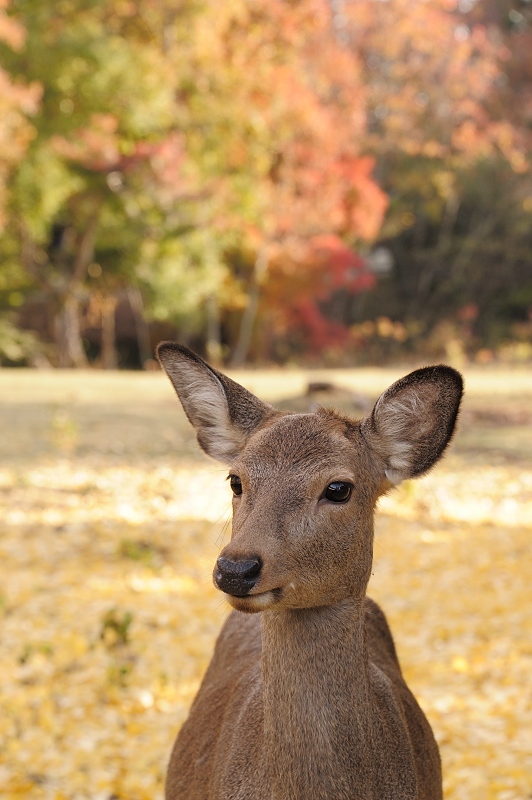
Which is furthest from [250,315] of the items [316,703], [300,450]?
[316,703]

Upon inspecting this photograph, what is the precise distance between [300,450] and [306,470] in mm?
71

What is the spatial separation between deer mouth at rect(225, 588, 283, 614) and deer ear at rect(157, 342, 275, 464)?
597 millimetres

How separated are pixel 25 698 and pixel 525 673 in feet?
8.46

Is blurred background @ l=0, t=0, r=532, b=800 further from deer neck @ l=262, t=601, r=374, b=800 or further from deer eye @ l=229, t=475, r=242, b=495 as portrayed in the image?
deer neck @ l=262, t=601, r=374, b=800

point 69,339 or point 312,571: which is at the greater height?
point 312,571

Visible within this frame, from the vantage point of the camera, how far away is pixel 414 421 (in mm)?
2414

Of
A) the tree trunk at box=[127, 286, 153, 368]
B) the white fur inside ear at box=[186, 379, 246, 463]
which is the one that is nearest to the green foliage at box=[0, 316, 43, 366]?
the tree trunk at box=[127, 286, 153, 368]

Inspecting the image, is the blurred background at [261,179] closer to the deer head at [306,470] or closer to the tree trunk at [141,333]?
the tree trunk at [141,333]

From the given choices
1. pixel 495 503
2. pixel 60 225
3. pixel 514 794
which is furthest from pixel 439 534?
pixel 60 225

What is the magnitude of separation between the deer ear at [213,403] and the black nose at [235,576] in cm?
63

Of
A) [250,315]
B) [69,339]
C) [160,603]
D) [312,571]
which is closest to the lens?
[312,571]

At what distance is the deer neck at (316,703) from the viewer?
2.22 m

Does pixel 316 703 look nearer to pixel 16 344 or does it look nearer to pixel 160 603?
pixel 160 603

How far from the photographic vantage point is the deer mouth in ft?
6.65
